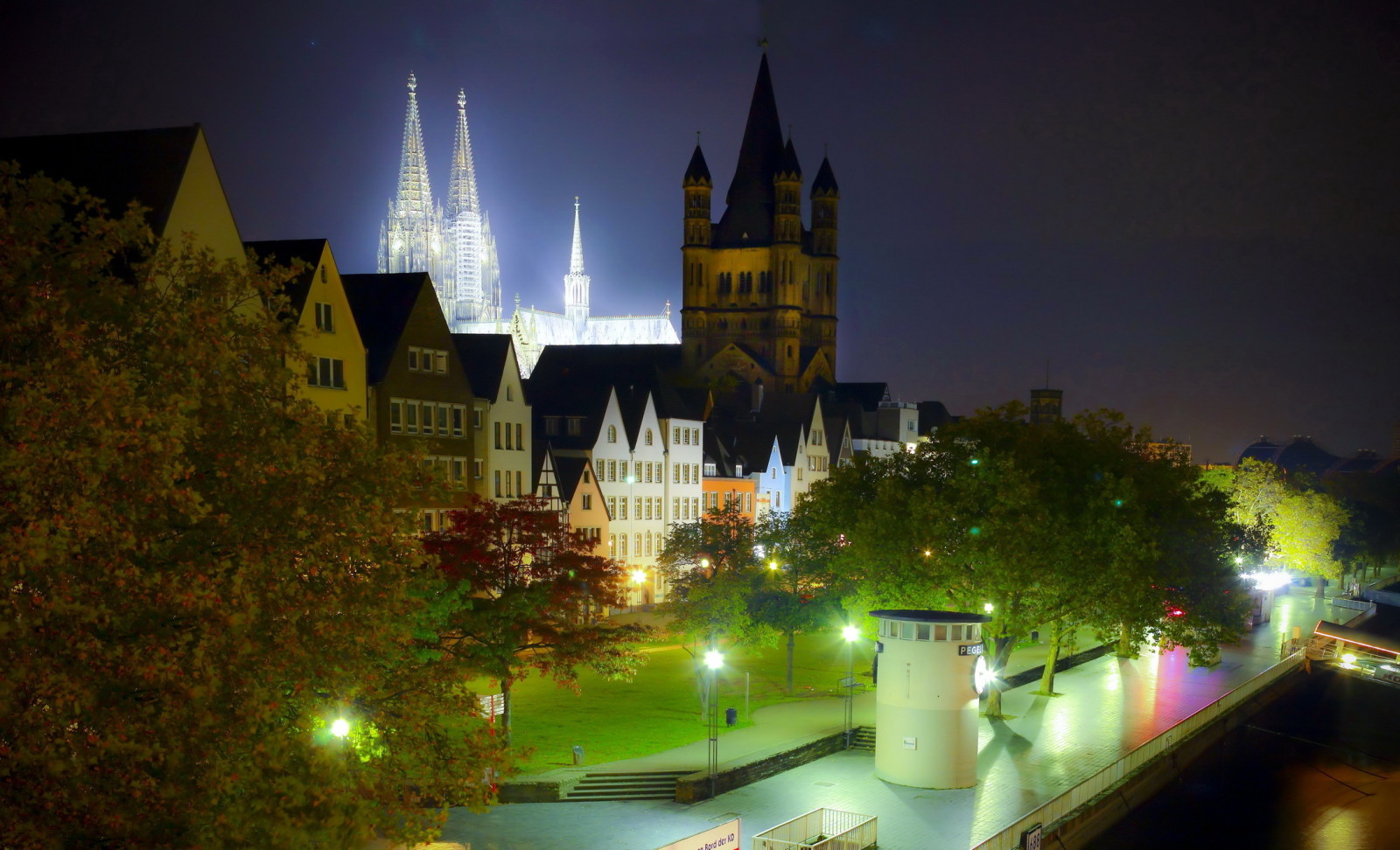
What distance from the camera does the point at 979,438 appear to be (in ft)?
174

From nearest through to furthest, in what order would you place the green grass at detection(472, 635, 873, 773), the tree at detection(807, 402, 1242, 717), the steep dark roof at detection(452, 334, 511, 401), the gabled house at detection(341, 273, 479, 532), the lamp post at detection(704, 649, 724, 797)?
the lamp post at detection(704, 649, 724, 797), the green grass at detection(472, 635, 873, 773), the tree at detection(807, 402, 1242, 717), the gabled house at detection(341, 273, 479, 532), the steep dark roof at detection(452, 334, 511, 401)

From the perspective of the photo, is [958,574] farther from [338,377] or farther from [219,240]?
[219,240]

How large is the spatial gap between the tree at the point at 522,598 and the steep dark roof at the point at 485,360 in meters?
17.2

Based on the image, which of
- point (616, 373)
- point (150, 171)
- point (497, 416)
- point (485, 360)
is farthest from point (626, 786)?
point (616, 373)

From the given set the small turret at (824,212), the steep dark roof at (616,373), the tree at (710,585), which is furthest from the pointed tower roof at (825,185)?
the tree at (710,585)

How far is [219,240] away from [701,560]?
32.9m

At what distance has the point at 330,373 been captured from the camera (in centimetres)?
4522

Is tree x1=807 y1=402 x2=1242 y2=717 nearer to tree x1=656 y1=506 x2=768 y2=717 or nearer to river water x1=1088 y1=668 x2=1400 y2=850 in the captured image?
tree x1=656 y1=506 x2=768 y2=717

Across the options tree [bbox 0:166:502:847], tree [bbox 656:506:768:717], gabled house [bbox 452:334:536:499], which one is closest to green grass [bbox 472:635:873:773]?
tree [bbox 656:506:768:717]

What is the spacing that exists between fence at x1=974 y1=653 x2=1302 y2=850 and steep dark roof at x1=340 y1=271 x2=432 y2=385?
2895 centimetres

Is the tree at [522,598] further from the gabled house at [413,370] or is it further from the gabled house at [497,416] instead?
the gabled house at [497,416]

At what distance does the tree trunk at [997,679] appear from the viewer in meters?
46.8

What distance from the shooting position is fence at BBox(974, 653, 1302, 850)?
95.9 feet

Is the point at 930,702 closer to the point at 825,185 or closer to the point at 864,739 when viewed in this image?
the point at 864,739
